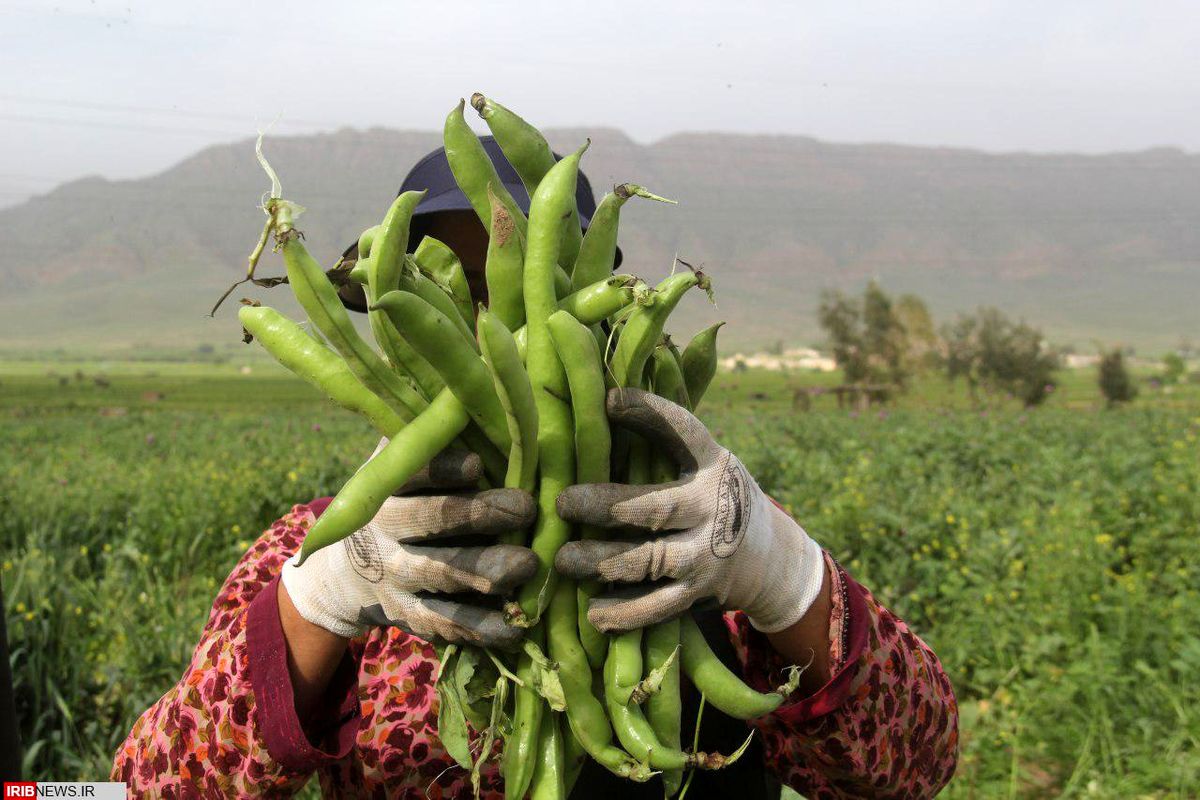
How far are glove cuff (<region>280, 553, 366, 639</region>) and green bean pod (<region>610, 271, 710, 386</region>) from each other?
77 cm

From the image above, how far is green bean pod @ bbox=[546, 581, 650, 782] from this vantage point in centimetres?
164

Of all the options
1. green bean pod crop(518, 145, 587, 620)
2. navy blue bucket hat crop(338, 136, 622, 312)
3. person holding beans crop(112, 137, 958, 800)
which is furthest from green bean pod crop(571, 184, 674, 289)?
navy blue bucket hat crop(338, 136, 622, 312)

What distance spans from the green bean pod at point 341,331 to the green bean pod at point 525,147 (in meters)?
0.43

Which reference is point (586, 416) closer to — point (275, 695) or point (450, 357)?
point (450, 357)

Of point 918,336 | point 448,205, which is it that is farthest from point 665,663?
point 918,336

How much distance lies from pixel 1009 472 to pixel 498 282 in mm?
10456

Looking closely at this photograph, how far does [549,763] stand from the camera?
67.1 inches

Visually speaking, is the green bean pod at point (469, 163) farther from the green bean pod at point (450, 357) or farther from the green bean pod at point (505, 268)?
the green bean pod at point (450, 357)

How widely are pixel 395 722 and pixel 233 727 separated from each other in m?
0.36

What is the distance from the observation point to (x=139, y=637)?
205 inches

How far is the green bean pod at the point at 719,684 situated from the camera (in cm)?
167

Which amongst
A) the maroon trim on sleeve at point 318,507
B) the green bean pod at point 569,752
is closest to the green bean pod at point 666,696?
the green bean pod at point 569,752

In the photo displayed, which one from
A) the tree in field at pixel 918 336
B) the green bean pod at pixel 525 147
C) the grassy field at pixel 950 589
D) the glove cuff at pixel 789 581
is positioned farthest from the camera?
the tree in field at pixel 918 336

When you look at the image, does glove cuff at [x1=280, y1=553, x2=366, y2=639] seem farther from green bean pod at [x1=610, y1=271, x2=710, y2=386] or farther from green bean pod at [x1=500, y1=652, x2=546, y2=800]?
green bean pod at [x1=610, y1=271, x2=710, y2=386]
